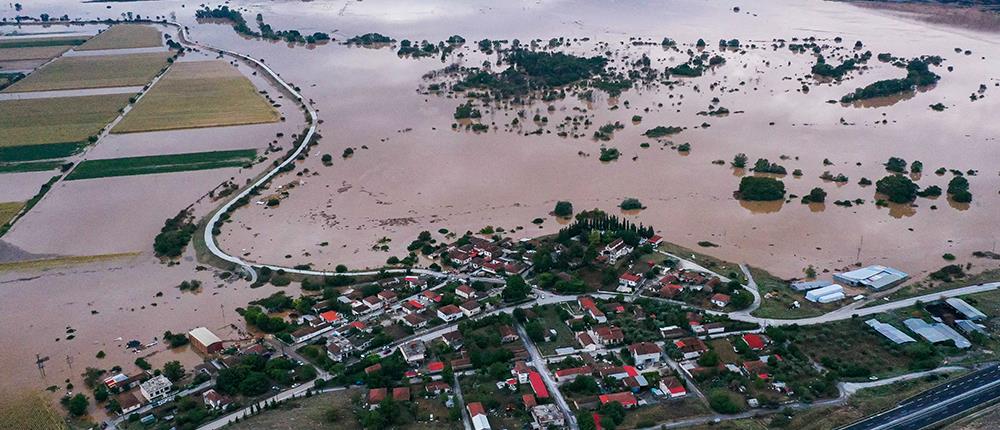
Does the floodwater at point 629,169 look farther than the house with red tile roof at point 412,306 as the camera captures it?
Yes

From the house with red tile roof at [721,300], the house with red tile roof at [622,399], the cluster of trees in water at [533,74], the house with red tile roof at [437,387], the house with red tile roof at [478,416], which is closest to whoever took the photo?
the house with red tile roof at [478,416]

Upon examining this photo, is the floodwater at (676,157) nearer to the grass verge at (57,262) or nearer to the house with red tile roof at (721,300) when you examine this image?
the house with red tile roof at (721,300)

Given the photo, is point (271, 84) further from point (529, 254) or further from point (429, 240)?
point (529, 254)

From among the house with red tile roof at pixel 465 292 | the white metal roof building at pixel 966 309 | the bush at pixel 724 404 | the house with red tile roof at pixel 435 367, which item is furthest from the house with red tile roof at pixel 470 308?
the white metal roof building at pixel 966 309

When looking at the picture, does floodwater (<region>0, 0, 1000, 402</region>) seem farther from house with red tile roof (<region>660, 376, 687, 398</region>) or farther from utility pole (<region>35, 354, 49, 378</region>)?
house with red tile roof (<region>660, 376, 687, 398</region>)

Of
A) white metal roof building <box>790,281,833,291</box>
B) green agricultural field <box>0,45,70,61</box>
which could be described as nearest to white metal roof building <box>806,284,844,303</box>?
white metal roof building <box>790,281,833,291</box>
